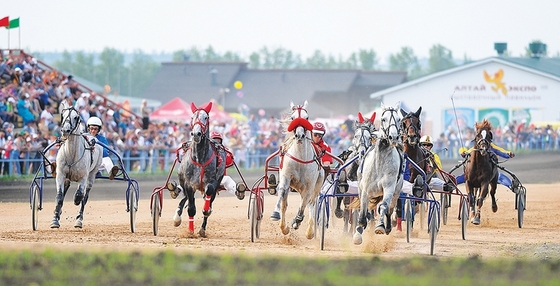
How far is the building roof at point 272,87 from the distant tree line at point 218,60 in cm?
2794

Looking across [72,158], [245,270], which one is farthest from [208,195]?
[245,270]

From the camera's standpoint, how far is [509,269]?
930cm

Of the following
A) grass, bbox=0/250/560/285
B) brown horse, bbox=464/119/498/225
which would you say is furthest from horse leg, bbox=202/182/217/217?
brown horse, bbox=464/119/498/225

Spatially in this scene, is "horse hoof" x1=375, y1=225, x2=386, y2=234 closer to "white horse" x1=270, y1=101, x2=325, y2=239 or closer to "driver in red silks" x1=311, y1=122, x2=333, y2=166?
"white horse" x1=270, y1=101, x2=325, y2=239

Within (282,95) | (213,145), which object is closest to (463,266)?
(213,145)

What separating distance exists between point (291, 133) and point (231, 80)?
2482 inches

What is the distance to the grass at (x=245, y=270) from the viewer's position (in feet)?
27.6

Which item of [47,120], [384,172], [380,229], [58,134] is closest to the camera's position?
[380,229]

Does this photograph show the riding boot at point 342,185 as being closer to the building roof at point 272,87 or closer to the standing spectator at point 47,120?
the standing spectator at point 47,120

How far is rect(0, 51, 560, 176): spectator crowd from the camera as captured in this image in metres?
24.6

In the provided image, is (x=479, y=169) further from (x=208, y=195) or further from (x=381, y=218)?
(x=381, y=218)

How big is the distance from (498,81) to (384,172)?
39868 millimetres

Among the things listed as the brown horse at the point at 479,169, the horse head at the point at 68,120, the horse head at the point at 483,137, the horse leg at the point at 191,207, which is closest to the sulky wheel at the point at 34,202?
the horse head at the point at 68,120

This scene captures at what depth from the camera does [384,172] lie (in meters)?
13.2
